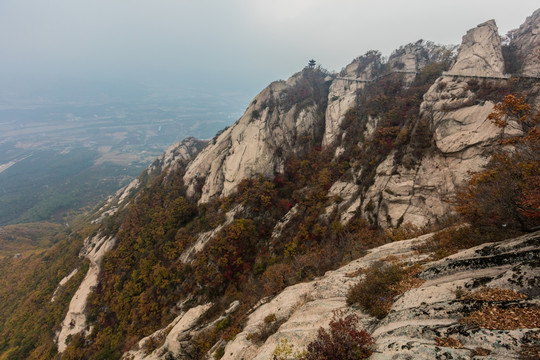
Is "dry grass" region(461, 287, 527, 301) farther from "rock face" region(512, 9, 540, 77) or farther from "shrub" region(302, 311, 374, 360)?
"rock face" region(512, 9, 540, 77)

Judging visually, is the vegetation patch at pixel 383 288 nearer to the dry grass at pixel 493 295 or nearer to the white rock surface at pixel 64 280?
the dry grass at pixel 493 295

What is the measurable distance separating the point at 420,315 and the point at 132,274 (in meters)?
46.4

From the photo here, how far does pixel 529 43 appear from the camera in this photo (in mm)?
40688

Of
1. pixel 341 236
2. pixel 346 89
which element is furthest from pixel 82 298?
pixel 346 89

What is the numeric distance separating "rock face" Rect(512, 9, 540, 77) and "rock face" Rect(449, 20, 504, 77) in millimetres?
3357

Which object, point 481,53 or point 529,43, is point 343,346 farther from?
point 529,43

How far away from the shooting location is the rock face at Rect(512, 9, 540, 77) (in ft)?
115

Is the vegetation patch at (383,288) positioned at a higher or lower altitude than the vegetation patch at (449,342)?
lower

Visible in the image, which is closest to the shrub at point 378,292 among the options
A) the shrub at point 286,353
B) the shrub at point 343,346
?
the shrub at point 343,346

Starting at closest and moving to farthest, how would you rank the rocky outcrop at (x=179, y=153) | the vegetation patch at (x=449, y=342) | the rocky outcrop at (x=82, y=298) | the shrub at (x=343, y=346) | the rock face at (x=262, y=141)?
the vegetation patch at (x=449, y=342) < the shrub at (x=343, y=346) < the rocky outcrop at (x=82, y=298) < the rock face at (x=262, y=141) < the rocky outcrop at (x=179, y=153)

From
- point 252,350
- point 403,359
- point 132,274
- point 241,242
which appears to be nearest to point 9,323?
point 132,274

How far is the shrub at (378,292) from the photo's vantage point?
10350 mm

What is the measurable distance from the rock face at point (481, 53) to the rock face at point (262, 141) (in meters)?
30.5

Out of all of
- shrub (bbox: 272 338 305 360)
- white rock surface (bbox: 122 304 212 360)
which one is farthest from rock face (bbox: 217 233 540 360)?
white rock surface (bbox: 122 304 212 360)
